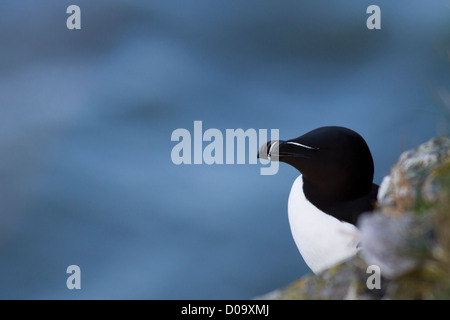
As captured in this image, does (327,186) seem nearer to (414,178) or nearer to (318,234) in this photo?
(318,234)

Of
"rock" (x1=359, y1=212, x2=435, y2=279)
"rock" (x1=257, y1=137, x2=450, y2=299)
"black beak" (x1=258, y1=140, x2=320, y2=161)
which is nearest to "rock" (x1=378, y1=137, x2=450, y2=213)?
"rock" (x1=257, y1=137, x2=450, y2=299)

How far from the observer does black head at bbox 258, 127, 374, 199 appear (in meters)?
2.88

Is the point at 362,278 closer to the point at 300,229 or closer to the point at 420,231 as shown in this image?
the point at 420,231

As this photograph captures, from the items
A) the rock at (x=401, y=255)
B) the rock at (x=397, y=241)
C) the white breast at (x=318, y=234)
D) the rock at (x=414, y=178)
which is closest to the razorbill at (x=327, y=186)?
the white breast at (x=318, y=234)

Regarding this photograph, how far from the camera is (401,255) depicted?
1649 millimetres

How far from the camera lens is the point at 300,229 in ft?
9.54

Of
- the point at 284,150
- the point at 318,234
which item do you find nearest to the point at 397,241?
the point at 318,234

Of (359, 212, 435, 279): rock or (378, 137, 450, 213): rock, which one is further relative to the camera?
(378, 137, 450, 213): rock

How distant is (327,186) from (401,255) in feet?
4.15

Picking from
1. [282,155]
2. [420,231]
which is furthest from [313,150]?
[420,231]

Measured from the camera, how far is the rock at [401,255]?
5.34 ft

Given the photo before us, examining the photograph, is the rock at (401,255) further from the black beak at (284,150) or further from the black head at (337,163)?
the black beak at (284,150)

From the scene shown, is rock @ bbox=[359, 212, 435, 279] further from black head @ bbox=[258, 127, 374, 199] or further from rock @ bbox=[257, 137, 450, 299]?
black head @ bbox=[258, 127, 374, 199]
